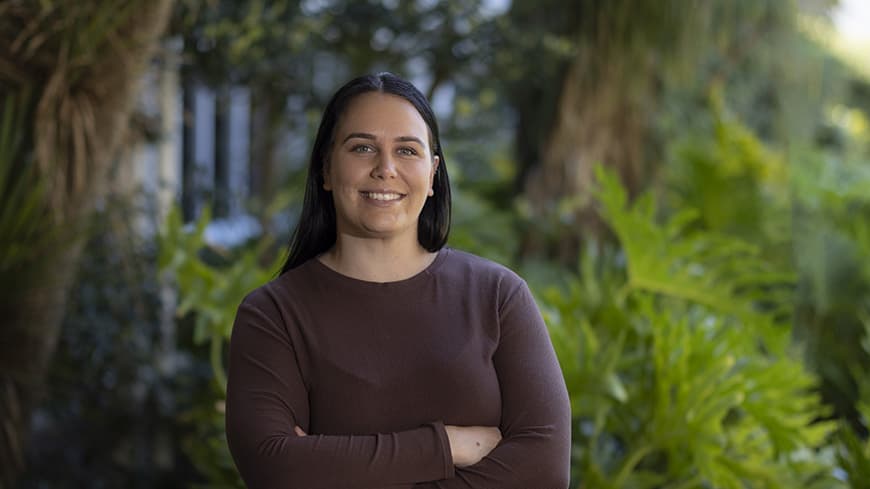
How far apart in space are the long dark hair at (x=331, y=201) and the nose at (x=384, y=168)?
0.38 ft

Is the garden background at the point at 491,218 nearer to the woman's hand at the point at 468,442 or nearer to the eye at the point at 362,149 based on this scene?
the woman's hand at the point at 468,442

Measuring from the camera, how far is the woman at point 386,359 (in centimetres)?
161

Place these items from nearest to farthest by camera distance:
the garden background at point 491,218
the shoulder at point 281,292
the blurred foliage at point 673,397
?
the shoulder at point 281,292, the blurred foliage at point 673,397, the garden background at point 491,218

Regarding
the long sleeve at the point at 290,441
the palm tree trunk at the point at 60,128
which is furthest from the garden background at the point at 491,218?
the long sleeve at the point at 290,441

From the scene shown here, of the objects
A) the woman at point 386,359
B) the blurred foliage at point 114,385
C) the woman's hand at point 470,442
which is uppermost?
the woman at point 386,359

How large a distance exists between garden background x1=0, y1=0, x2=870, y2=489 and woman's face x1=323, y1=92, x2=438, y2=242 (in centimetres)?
145

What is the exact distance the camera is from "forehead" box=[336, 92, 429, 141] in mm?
1663

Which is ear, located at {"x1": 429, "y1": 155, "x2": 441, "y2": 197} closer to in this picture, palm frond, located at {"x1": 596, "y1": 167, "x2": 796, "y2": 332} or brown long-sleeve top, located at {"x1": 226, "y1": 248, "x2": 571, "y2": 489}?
brown long-sleeve top, located at {"x1": 226, "y1": 248, "x2": 571, "y2": 489}

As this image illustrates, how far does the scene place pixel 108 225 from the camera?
378cm

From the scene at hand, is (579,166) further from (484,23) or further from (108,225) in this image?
(108,225)

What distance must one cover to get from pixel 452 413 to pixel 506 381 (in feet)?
0.37

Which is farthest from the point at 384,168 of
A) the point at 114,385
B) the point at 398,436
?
the point at 114,385

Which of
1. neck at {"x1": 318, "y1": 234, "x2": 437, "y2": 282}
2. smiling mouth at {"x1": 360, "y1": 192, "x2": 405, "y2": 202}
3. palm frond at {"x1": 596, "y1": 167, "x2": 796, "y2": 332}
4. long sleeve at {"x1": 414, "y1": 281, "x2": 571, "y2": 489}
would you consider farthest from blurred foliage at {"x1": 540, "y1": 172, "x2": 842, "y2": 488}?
smiling mouth at {"x1": 360, "y1": 192, "x2": 405, "y2": 202}

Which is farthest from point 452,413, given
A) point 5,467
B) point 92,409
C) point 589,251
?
point 92,409
